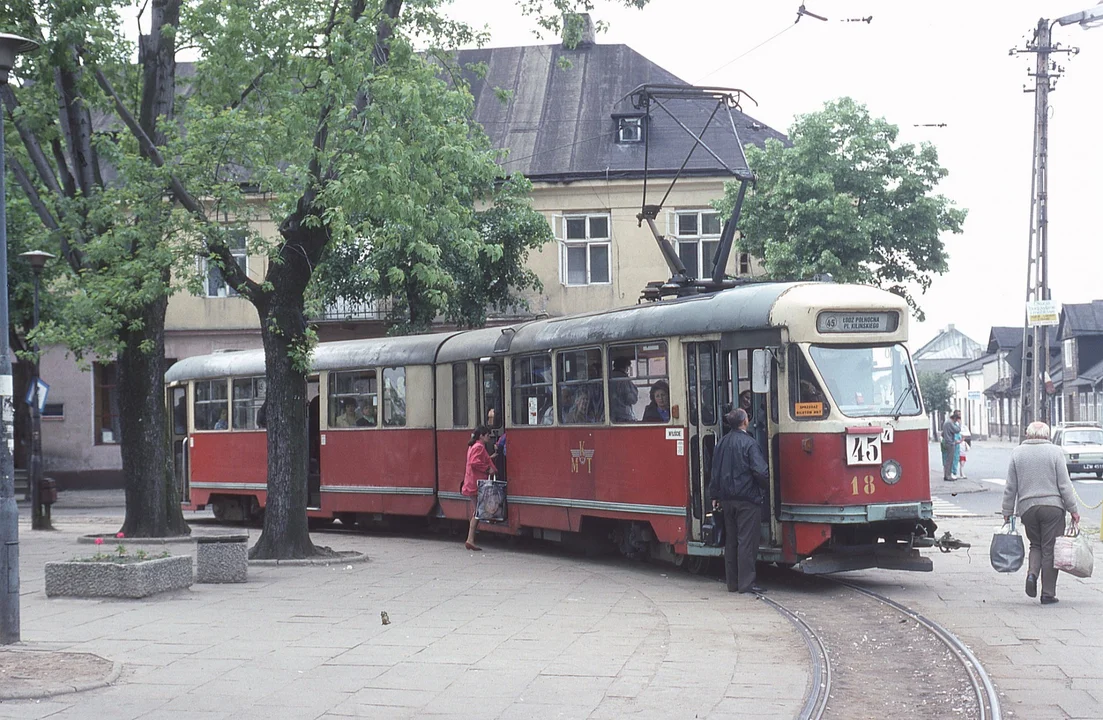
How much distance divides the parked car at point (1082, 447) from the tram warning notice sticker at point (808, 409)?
96.2 feet

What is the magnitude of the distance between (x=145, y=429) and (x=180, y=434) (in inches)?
209

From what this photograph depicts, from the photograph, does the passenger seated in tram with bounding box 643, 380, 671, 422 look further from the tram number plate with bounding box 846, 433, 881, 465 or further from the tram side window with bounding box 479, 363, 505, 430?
the tram side window with bounding box 479, 363, 505, 430

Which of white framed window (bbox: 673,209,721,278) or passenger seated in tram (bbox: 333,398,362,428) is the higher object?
white framed window (bbox: 673,209,721,278)

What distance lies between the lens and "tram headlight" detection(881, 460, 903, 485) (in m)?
13.5

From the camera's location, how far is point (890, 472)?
13.6m

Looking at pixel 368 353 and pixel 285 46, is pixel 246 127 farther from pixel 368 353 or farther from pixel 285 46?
pixel 368 353

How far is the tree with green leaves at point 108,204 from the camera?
16.8 m

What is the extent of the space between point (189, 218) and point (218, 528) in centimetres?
955

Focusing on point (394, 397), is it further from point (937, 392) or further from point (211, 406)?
point (937, 392)

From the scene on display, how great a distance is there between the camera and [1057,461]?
12602mm

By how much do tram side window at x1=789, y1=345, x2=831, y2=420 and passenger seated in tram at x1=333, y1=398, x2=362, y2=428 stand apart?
9.49m

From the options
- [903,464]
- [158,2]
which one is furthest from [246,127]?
[903,464]

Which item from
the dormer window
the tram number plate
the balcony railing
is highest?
the dormer window

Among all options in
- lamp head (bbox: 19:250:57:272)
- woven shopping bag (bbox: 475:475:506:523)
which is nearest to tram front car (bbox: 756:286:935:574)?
woven shopping bag (bbox: 475:475:506:523)
